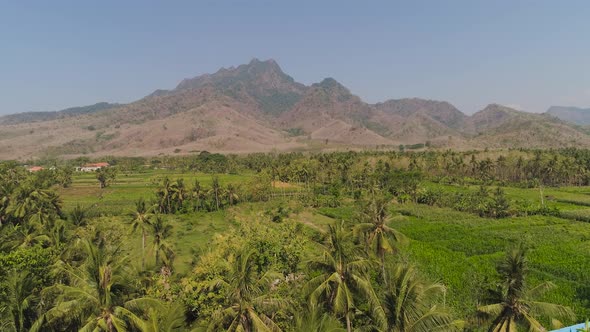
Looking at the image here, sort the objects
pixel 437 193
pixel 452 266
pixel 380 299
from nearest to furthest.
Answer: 1. pixel 380 299
2. pixel 452 266
3. pixel 437 193

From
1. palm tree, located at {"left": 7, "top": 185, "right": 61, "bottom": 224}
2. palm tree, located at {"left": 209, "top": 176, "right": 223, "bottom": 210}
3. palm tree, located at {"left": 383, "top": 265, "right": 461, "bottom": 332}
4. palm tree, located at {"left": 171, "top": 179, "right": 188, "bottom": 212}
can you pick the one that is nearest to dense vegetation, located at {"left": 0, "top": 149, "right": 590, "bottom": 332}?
palm tree, located at {"left": 383, "top": 265, "right": 461, "bottom": 332}

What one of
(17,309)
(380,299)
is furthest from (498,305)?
(17,309)

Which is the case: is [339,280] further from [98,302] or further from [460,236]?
[460,236]

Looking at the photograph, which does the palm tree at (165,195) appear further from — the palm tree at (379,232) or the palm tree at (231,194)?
the palm tree at (379,232)

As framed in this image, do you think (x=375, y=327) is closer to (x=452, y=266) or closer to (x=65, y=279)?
(x=65, y=279)

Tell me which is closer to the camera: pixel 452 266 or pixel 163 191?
pixel 452 266

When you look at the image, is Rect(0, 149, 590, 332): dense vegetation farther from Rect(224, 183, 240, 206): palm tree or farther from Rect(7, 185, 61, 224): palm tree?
Rect(224, 183, 240, 206): palm tree

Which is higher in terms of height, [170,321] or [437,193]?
[170,321]
